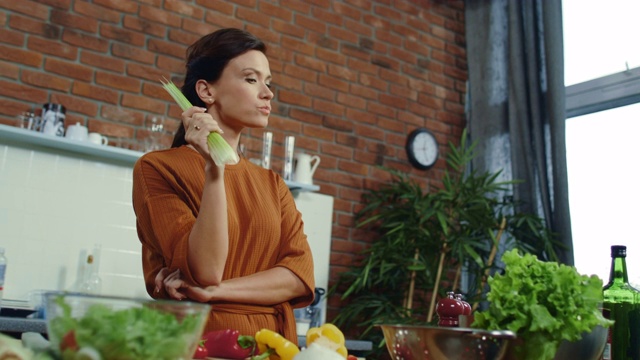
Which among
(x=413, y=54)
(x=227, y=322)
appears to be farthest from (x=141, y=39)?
(x=227, y=322)

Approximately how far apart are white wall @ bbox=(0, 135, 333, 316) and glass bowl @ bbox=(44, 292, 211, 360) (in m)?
2.53

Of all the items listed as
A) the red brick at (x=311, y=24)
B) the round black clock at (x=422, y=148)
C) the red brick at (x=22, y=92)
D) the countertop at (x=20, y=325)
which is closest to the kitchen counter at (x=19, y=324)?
the countertop at (x=20, y=325)

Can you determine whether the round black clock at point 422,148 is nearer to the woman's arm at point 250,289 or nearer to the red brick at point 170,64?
the red brick at point 170,64

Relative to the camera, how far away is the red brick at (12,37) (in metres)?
3.21

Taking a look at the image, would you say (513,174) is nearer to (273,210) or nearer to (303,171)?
(303,171)

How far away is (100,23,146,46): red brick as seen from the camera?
3.48 metres

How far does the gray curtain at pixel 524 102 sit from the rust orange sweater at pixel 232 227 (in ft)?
8.48

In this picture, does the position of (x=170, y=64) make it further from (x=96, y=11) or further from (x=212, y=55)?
(x=212, y=55)

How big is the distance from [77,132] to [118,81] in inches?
17.2

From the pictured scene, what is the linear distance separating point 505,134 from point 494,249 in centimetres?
82

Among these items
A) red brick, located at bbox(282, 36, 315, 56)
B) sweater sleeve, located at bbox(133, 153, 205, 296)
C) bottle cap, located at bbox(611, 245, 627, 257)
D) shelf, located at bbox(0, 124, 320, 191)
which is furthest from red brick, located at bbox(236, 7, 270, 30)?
bottle cap, located at bbox(611, 245, 627, 257)

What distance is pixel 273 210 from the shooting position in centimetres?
172

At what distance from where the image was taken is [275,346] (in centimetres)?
111

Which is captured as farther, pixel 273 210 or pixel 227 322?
pixel 273 210
